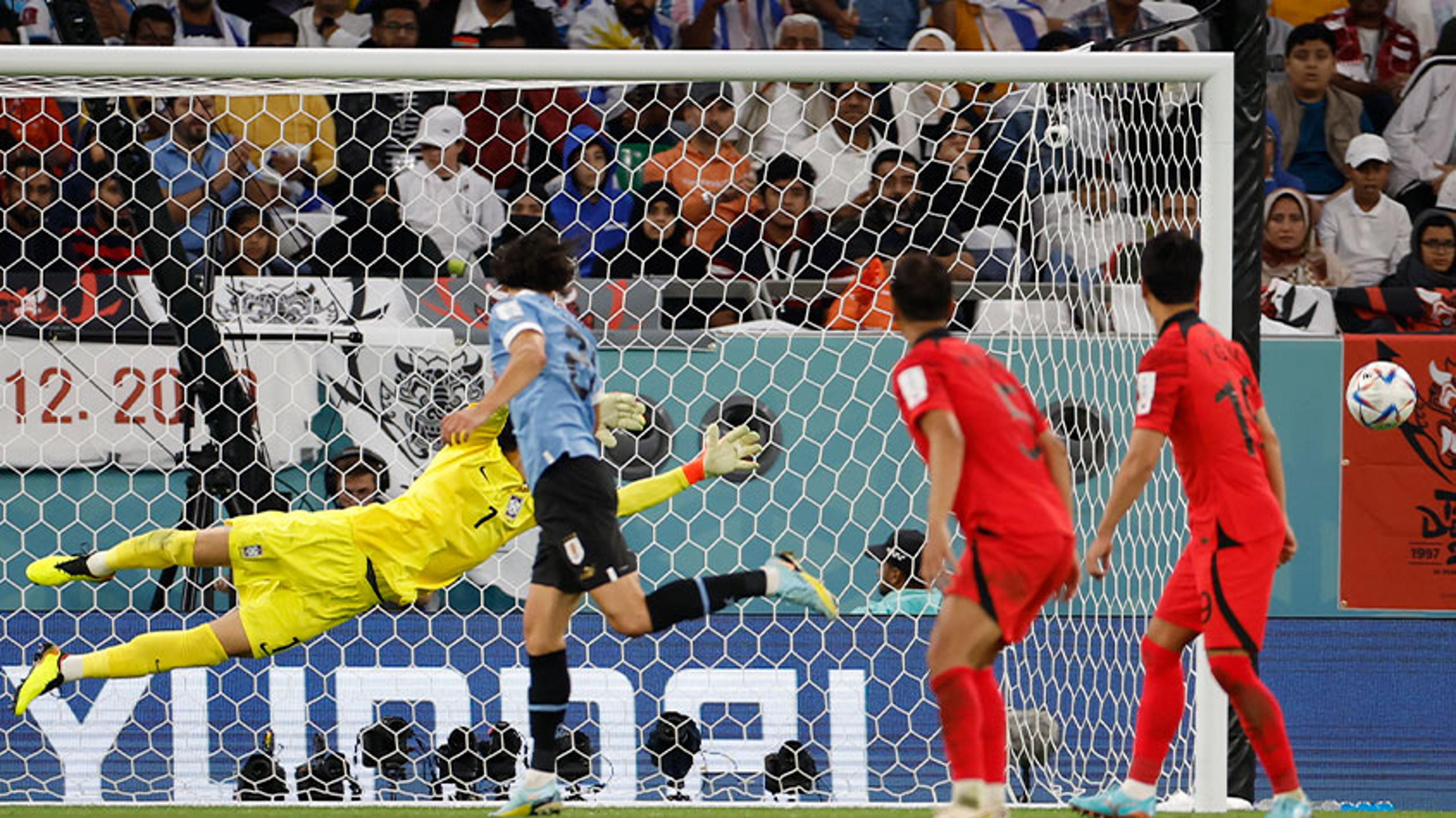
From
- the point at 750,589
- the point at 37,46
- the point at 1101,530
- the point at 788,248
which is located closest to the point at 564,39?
the point at 788,248

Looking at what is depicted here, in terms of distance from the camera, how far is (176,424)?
592 cm

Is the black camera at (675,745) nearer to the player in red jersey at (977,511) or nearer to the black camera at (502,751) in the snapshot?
the black camera at (502,751)

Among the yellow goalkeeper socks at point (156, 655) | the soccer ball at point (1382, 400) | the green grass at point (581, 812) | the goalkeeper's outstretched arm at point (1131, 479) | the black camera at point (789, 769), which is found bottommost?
the black camera at point (789, 769)

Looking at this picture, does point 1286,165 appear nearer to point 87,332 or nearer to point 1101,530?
point 1101,530

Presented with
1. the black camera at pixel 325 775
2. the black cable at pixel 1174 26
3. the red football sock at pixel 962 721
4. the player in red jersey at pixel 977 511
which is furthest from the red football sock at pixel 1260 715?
the black camera at pixel 325 775

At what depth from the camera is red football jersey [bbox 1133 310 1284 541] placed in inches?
161

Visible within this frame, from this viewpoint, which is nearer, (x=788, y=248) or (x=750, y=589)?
(x=750, y=589)

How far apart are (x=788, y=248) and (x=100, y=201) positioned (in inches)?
105

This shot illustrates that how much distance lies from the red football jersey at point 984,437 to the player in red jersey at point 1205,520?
0.31m

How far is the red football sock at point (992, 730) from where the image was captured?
3912 millimetres

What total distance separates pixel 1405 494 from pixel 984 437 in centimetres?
331

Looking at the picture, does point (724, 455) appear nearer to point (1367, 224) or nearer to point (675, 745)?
point (675, 745)

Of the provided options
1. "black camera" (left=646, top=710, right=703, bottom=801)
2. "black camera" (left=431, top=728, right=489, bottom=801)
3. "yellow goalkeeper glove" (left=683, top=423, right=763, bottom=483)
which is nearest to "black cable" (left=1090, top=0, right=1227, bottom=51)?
"yellow goalkeeper glove" (left=683, top=423, right=763, bottom=483)

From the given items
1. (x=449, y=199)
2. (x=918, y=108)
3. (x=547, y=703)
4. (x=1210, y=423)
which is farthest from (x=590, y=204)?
(x=1210, y=423)
